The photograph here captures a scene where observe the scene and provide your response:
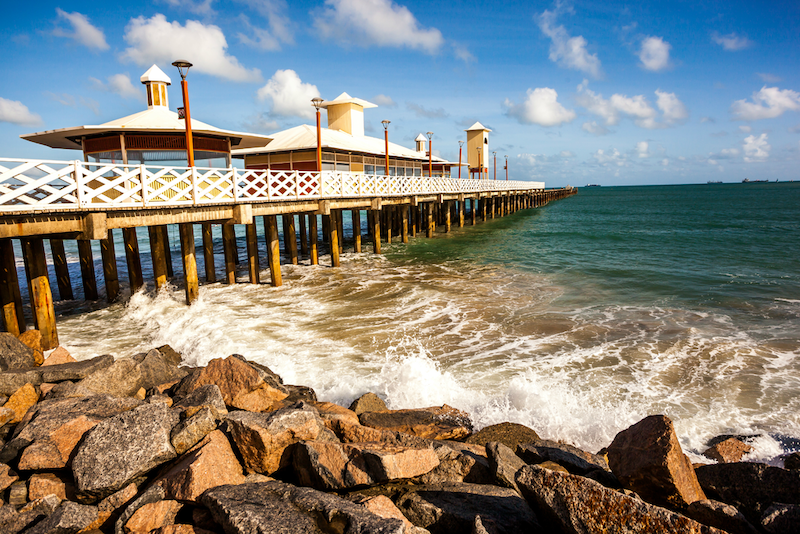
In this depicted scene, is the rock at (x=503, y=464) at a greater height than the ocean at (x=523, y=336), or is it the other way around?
the rock at (x=503, y=464)

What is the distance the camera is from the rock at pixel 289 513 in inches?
119

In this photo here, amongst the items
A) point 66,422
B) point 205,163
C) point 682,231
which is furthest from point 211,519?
point 682,231

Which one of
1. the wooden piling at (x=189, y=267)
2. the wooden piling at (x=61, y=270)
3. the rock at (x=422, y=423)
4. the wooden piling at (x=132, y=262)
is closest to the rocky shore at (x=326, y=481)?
the rock at (x=422, y=423)

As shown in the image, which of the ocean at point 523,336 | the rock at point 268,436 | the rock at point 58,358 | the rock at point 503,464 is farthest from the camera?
the rock at point 58,358

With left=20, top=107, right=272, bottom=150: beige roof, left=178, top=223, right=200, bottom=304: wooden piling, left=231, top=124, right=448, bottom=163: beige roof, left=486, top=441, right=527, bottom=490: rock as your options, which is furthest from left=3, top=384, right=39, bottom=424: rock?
left=231, top=124, right=448, bottom=163: beige roof

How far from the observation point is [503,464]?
4.26 meters

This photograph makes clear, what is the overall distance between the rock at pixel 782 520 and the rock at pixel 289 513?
2646 mm

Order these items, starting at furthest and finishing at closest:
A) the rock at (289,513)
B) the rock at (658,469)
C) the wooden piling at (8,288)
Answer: the wooden piling at (8,288)
the rock at (658,469)
the rock at (289,513)

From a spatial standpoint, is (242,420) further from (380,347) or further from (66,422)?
(380,347)

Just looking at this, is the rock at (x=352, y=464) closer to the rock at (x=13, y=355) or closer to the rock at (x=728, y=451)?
the rock at (x=728, y=451)

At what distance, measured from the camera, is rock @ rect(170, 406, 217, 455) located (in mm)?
4203

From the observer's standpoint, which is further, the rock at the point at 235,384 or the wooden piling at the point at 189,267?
the wooden piling at the point at 189,267

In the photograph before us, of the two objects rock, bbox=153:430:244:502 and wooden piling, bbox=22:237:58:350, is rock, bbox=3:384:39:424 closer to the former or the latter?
rock, bbox=153:430:244:502

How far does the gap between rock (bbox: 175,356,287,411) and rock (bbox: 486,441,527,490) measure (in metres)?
3.02
